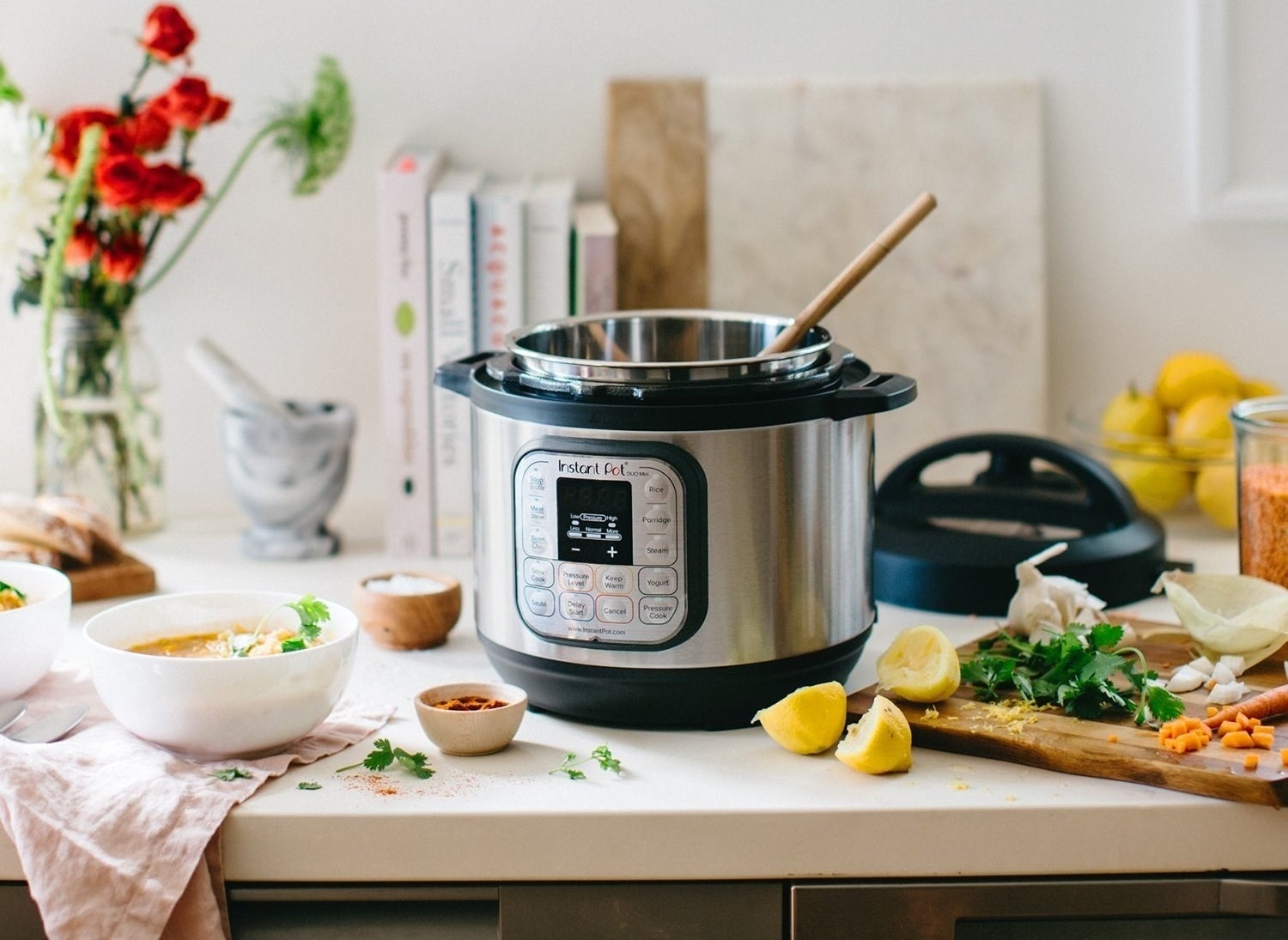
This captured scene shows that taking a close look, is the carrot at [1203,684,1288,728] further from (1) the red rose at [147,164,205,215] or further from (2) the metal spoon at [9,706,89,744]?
(1) the red rose at [147,164,205,215]

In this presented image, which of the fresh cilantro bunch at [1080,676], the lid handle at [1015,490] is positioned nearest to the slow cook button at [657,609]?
the fresh cilantro bunch at [1080,676]

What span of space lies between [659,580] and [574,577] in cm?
6

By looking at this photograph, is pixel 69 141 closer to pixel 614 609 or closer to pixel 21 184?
pixel 21 184

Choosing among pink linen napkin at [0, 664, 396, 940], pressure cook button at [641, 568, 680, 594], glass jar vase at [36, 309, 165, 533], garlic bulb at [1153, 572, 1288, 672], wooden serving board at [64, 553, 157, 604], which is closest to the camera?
pink linen napkin at [0, 664, 396, 940]

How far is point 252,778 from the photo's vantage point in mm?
906

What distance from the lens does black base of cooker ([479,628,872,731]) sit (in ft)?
3.15

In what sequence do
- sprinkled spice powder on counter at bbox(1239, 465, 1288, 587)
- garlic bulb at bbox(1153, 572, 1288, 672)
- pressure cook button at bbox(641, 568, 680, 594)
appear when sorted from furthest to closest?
sprinkled spice powder on counter at bbox(1239, 465, 1288, 587) < garlic bulb at bbox(1153, 572, 1288, 672) < pressure cook button at bbox(641, 568, 680, 594)

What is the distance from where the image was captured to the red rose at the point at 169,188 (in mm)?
1344

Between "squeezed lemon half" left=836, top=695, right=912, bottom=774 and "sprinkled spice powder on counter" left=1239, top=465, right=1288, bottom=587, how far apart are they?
1.38 feet

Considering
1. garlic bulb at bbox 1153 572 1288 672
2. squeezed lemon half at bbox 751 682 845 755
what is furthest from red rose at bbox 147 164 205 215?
garlic bulb at bbox 1153 572 1288 672

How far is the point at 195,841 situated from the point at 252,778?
2.4 inches

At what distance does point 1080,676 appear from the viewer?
98 centimetres

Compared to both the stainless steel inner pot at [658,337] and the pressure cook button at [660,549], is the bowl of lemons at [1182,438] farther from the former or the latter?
the pressure cook button at [660,549]

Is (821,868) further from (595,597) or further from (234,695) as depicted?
(234,695)
